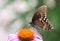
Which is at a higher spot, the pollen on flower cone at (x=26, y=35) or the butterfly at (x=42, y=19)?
the butterfly at (x=42, y=19)

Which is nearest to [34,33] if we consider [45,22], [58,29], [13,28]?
[45,22]

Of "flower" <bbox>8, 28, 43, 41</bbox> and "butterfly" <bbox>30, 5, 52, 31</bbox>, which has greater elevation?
"butterfly" <bbox>30, 5, 52, 31</bbox>

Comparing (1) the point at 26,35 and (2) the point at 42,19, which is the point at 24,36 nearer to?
(1) the point at 26,35

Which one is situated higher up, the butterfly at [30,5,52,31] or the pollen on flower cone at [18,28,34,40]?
the butterfly at [30,5,52,31]

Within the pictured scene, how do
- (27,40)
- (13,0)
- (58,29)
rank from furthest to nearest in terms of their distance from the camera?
(13,0), (58,29), (27,40)

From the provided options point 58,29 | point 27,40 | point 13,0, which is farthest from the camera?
point 13,0

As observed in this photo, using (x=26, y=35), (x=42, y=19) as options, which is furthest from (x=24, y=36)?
(x=42, y=19)

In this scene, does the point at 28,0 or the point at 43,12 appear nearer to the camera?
the point at 43,12

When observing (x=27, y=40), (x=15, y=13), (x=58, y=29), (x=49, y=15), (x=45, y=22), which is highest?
(x=15, y=13)

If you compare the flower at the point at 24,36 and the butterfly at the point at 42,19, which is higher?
the butterfly at the point at 42,19

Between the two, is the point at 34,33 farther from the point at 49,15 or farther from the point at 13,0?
the point at 13,0

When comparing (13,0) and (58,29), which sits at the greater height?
(13,0)
